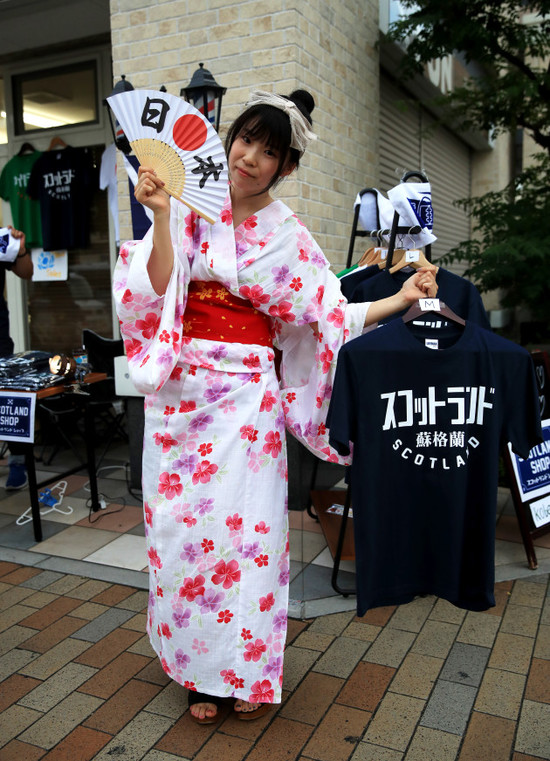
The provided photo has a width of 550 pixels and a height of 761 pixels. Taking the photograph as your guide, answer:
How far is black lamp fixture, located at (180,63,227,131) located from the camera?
3607 mm

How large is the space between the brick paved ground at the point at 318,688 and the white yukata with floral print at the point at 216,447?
201 millimetres

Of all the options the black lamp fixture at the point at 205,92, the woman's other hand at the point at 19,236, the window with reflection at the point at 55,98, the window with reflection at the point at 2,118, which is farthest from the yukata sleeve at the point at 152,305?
the window with reflection at the point at 2,118

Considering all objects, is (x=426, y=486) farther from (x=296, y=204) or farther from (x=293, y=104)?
(x=296, y=204)

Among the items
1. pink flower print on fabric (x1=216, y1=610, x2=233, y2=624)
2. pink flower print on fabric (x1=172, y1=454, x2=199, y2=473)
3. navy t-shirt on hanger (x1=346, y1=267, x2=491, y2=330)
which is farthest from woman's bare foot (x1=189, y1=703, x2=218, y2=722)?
navy t-shirt on hanger (x1=346, y1=267, x2=491, y2=330)

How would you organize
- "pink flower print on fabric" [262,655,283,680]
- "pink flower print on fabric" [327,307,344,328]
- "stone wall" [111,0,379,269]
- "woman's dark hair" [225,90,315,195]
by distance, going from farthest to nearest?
"stone wall" [111,0,379,269], "pink flower print on fabric" [327,307,344,328], "pink flower print on fabric" [262,655,283,680], "woman's dark hair" [225,90,315,195]

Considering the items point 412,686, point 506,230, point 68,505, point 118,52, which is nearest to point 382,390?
point 412,686

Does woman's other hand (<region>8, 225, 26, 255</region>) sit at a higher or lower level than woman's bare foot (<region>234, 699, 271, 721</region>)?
higher

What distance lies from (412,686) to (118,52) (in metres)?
4.26

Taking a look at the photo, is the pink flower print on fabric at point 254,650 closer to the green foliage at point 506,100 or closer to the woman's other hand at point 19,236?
the woman's other hand at point 19,236

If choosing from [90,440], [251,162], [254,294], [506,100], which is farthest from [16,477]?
[506,100]

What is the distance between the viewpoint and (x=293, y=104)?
6.85ft

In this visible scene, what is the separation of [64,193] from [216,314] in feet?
15.5

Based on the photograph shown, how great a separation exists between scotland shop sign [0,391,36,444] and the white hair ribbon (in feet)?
7.75

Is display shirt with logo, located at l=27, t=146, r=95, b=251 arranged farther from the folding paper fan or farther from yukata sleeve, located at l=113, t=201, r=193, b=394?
the folding paper fan
